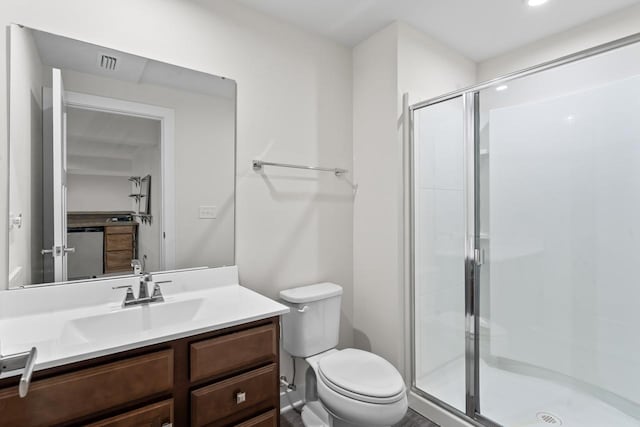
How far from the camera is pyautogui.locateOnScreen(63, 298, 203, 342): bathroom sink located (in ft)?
4.09

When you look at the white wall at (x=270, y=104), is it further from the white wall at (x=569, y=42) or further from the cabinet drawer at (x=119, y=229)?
the white wall at (x=569, y=42)

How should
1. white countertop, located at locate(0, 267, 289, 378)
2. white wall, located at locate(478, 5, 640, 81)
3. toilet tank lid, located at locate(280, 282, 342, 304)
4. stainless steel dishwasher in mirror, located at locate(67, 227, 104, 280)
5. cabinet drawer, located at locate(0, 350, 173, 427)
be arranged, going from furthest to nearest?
1. white wall, located at locate(478, 5, 640, 81)
2. toilet tank lid, located at locate(280, 282, 342, 304)
3. stainless steel dishwasher in mirror, located at locate(67, 227, 104, 280)
4. white countertop, located at locate(0, 267, 289, 378)
5. cabinet drawer, located at locate(0, 350, 173, 427)

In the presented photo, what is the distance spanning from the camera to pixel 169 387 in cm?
111

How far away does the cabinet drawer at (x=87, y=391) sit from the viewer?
0.88m

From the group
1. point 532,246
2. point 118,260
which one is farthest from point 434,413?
point 118,260

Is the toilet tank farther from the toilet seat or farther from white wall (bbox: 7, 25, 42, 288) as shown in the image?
white wall (bbox: 7, 25, 42, 288)

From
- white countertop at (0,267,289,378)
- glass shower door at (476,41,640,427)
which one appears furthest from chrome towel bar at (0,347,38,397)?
glass shower door at (476,41,640,427)

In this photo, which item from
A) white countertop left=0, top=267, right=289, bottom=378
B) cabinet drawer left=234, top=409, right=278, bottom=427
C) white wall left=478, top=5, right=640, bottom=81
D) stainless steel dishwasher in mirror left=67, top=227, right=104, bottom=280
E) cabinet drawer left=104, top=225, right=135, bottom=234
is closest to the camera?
white countertop left=0, top=267, right=289, bottom=378

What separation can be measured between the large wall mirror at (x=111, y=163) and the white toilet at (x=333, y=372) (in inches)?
20.7

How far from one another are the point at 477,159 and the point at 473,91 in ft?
1.22

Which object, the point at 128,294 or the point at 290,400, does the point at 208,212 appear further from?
the point at 290,400

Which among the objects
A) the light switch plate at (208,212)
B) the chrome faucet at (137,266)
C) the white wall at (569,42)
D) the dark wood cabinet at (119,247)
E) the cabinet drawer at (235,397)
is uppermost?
the white wall at (569,42)

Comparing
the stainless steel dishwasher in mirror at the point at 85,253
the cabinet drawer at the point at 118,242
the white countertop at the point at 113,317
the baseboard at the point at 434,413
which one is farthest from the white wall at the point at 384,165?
the stainless steel dishwasher in mirror at the point at 85,253

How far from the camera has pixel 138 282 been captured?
5.04 feet
